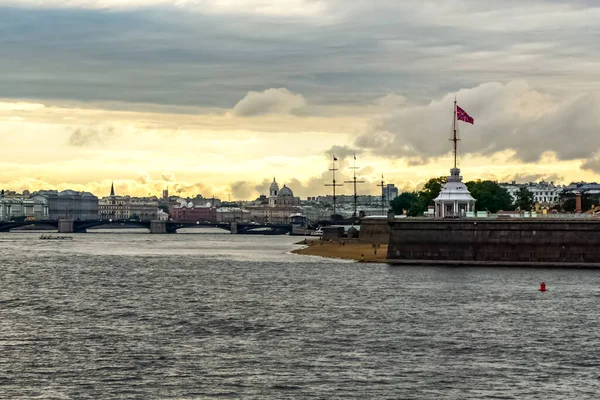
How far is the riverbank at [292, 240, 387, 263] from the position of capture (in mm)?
107400

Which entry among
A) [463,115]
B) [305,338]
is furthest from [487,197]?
[305,338]

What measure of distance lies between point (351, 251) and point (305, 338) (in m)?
74.8

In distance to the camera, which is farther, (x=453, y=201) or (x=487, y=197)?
(x=487, y=197)

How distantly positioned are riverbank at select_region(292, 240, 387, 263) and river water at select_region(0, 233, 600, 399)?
2502 cm

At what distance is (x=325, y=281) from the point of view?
3132 inches

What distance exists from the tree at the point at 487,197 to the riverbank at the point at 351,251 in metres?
16.0

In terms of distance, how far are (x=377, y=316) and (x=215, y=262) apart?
5709 cm

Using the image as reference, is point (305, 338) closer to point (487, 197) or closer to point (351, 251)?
point (351, 251)

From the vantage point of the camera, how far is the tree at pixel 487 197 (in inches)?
5782

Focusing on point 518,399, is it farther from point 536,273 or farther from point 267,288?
point 536,273

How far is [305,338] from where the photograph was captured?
48125mm

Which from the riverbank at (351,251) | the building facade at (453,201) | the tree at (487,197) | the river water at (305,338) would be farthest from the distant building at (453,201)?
the tree at (487,197)

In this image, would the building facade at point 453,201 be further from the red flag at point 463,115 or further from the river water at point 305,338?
the river water at point 305,338

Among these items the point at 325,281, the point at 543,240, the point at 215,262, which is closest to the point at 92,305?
the point at 325,281
